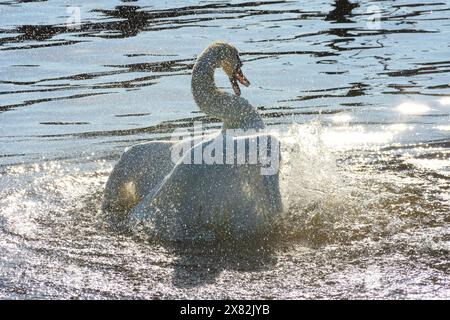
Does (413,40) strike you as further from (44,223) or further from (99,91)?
(44,223)

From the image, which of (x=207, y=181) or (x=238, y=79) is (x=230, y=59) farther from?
(x=207, y=181)

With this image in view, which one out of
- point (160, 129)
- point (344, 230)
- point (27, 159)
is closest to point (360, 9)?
point (160, 129)

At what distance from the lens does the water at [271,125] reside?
23.5ft

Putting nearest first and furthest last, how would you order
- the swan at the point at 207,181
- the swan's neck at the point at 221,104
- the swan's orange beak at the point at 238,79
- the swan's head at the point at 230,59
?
the swan at the point at 207,181 → the swan's neck at the point at 221,104 → the swan's head at the point at 230,59 → the swan's orange beak at the point at 238,79

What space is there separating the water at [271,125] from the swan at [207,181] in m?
0.19

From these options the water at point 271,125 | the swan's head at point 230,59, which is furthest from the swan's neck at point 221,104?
the water at point 271,125

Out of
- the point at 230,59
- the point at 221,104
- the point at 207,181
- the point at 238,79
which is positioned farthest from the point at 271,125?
the point at 207,181

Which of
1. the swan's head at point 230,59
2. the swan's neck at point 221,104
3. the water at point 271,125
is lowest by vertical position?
the water at point 271,125

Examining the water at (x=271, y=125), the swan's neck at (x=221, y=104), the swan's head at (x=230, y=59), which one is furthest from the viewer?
the swan's head at (x=230, y=59)

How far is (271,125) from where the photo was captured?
36.9ft

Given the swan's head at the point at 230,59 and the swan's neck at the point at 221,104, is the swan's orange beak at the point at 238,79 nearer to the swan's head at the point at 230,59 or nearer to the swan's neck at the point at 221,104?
the swan's head at the point at 230,59

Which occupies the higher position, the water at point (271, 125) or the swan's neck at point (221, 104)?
the swan's neck at point (221, 104)
